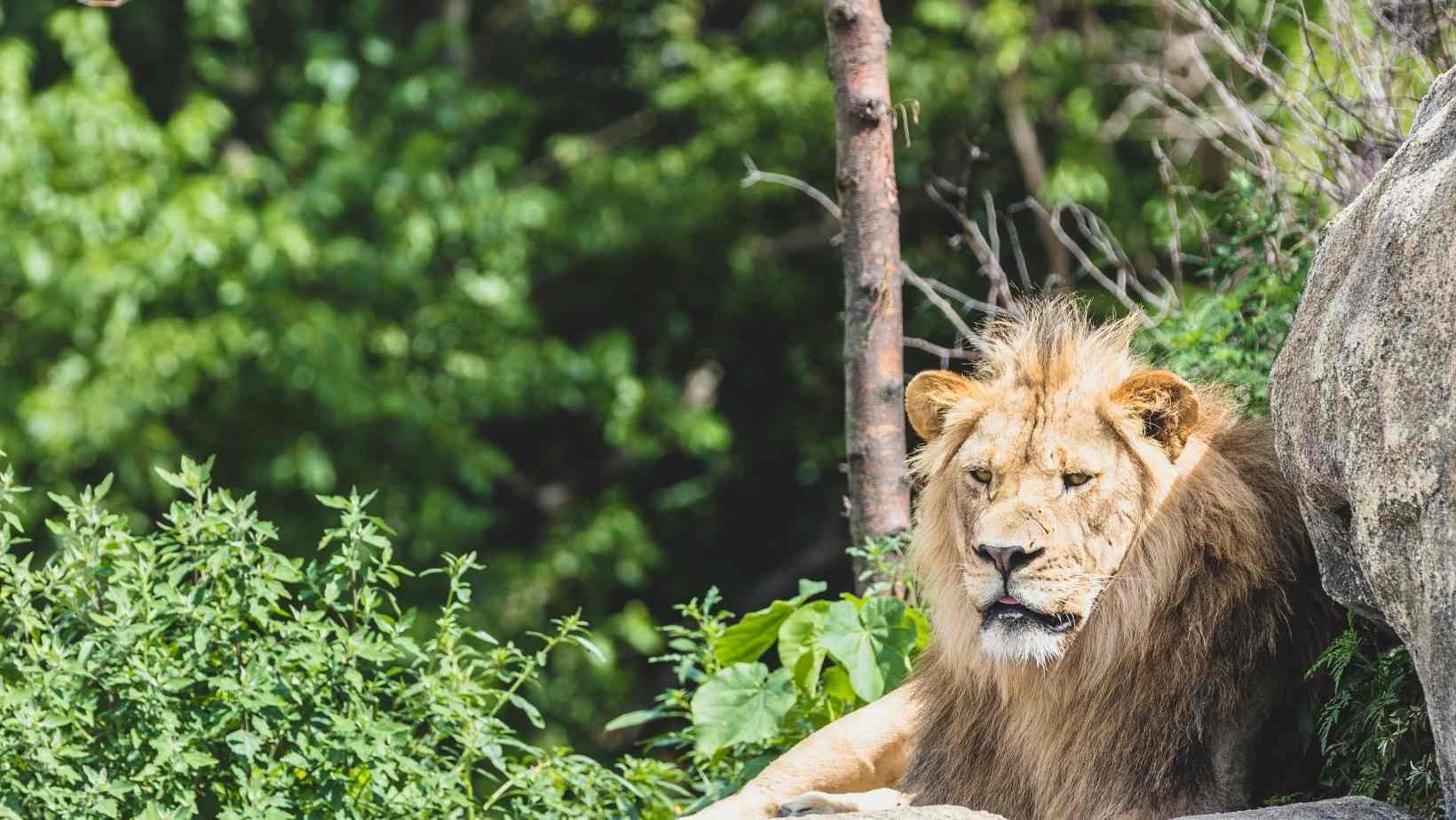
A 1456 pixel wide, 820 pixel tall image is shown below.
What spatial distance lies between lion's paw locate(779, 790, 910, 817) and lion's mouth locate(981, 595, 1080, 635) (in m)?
0.53

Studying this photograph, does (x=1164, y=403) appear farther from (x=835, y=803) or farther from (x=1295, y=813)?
(x=835, y=803)

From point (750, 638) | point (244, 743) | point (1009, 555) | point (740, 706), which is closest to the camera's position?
point (1009, 555)

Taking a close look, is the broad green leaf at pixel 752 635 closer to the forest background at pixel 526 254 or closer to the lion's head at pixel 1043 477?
the lion's head at pixel 1043 477

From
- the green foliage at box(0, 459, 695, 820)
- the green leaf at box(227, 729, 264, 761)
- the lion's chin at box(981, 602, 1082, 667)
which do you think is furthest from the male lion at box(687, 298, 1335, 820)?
the green leaf at box(227, 729, 264, 761)

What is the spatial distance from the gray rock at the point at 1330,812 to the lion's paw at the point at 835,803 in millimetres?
810

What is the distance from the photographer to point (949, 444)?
382cm

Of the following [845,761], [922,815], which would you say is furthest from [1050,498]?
[845,761]

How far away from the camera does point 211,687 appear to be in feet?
12.8

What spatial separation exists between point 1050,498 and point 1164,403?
0.98 feet

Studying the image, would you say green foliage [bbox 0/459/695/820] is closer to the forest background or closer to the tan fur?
the tan fur

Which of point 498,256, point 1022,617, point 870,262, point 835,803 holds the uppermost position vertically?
point 498,256

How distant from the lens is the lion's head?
350cm

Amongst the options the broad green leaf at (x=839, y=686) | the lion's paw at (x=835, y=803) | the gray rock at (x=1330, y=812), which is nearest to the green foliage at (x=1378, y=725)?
the gray rock at (x=1330, y=812)

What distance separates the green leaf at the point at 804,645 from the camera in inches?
187
